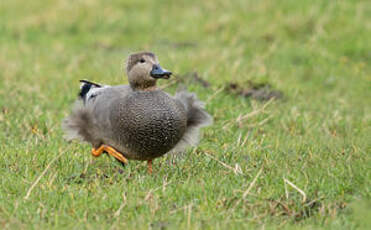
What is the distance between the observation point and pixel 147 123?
4.30 meters

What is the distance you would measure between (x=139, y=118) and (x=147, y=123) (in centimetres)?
6

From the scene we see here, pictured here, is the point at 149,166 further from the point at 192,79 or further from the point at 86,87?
the point at 192,79

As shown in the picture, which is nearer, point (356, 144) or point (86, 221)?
point (86, 221)

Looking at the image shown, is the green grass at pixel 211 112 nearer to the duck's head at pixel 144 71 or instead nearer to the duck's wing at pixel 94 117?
the duck's wing at pixel 94 117

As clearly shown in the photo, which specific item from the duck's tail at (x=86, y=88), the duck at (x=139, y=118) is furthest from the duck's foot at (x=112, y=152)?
the duck's tail at (x=86, y=88)

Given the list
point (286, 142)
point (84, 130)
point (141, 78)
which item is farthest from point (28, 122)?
point (286, 142)

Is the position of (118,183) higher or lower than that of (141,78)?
lower

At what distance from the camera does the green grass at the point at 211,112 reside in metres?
3.84

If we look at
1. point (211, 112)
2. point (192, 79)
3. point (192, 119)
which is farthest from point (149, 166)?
point (192, 79)

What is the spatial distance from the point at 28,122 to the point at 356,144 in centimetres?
274

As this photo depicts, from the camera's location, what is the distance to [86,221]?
12.0 feet

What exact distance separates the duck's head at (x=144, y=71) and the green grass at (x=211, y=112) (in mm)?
602

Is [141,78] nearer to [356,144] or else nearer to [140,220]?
[140,220]

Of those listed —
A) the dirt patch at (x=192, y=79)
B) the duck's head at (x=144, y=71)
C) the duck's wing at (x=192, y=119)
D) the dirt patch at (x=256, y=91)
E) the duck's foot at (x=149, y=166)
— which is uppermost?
the duck's head at (x=144, y=71)
